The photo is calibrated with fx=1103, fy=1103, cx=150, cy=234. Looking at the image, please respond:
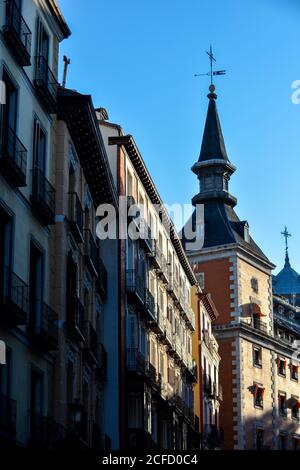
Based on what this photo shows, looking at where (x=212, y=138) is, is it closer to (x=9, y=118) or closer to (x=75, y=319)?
(x=75, y=319)

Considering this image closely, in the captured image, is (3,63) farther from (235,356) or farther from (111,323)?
(235,356)

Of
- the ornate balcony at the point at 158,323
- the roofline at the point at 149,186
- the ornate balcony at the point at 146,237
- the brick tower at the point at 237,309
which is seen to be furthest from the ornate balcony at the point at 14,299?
the brick tower at the point at 237,309

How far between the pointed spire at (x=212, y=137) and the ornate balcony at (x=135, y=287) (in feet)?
144

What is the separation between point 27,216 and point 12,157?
2407 millimetres

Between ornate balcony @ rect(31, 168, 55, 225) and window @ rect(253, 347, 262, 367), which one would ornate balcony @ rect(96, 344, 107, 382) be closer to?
ornate balcony @ rect(31, 168, 55, 225)

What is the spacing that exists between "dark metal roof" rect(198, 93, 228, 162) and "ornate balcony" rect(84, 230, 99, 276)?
167ft

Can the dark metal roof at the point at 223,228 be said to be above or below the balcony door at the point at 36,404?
above

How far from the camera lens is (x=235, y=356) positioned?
80250 millimetres

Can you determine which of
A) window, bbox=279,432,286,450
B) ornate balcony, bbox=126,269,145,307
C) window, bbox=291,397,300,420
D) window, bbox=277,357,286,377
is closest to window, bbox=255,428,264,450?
window, bbox=279,432,286,450

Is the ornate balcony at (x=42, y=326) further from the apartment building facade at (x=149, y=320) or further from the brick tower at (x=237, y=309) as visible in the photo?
the brick tower at (x=237, y=309)

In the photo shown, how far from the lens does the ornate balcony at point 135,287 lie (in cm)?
4603

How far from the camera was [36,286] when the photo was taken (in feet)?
101

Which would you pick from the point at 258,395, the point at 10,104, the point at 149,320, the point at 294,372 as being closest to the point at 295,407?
the point at 294,372
